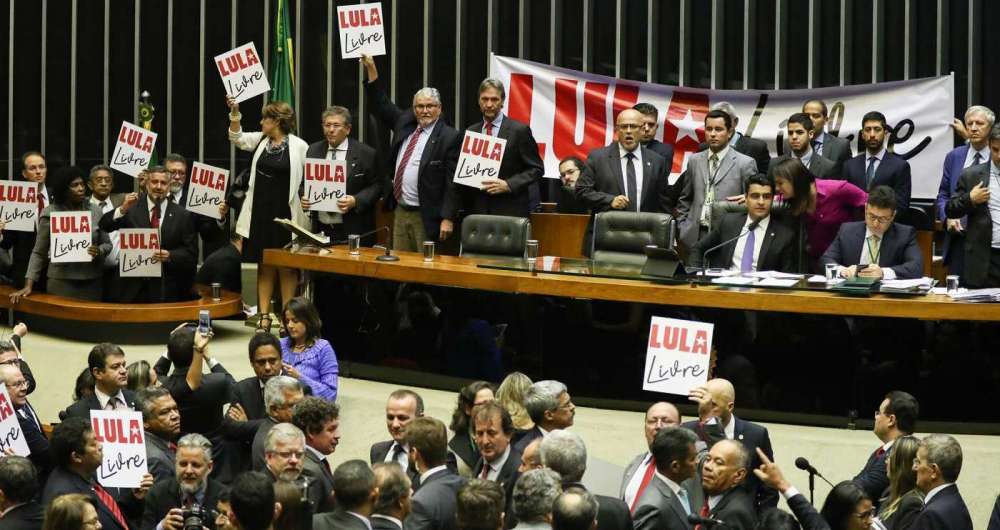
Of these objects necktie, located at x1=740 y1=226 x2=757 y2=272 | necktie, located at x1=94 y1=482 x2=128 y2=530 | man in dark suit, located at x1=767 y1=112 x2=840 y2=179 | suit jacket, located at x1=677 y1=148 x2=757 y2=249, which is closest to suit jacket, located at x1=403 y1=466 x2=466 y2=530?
necktie, located at x1=94 y1=482 x2=128 y2=530

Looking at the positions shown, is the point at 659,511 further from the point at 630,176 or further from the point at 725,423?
the point at 630,176

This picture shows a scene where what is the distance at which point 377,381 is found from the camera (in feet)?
32.9

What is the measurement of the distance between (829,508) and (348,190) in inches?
212

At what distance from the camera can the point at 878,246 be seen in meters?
9.09

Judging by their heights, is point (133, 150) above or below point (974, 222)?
above

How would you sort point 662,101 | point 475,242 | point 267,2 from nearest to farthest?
point 475,242 → point 662,101 → point 267,2

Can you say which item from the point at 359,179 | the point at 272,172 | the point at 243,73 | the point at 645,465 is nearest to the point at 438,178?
the point at 359,179

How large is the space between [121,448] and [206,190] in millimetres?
4554

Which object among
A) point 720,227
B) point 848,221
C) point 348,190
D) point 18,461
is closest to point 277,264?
point 348,190

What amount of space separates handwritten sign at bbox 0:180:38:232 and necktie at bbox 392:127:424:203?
2604 millimetres

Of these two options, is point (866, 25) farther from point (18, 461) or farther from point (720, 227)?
point (18, 461)

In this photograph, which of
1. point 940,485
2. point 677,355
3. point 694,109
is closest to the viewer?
point 940,485

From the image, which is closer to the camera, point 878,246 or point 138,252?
point 878,246

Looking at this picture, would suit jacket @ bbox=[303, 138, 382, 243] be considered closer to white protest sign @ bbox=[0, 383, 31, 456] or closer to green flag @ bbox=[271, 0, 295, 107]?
green flag @ bbox=[271, 0, 295, 107]
